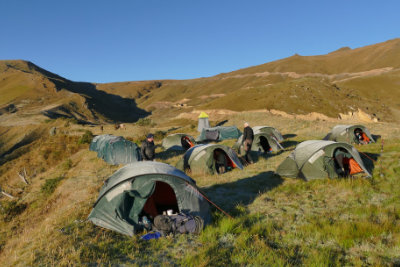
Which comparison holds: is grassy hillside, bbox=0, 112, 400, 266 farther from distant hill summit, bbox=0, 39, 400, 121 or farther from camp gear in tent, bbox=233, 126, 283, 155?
distant hill summit, bbox=0, 39, 400, 121

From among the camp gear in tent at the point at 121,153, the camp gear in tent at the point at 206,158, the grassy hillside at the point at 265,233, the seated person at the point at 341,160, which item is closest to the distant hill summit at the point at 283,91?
the camp gear in tent at the point at 121,153

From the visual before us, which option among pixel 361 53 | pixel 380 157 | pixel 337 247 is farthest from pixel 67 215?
pixel 361 53

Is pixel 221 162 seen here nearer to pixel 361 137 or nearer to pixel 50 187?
pixel 50 187

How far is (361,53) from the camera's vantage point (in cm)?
15462

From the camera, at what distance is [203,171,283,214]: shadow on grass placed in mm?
8745

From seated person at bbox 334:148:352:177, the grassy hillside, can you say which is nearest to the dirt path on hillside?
seated person at bbox 334:148:352:177

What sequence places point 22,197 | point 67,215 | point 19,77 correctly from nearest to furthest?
point 67,215 → point 22,197 → point 19,77

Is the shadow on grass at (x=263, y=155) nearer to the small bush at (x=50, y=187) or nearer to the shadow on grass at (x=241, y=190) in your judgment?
the shadow on grass at (x=241, y=190)

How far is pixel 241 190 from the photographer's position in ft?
33.0

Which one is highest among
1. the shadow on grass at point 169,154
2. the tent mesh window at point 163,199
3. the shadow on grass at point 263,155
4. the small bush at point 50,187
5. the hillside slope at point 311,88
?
the hillside slope at point 311,88

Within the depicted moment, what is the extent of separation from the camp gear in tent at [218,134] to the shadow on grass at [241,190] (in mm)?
14288

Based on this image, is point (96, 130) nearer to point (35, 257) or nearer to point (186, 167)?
point (186, 167)

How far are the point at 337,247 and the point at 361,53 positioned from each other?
189 m

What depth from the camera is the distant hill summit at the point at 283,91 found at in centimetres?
5922
